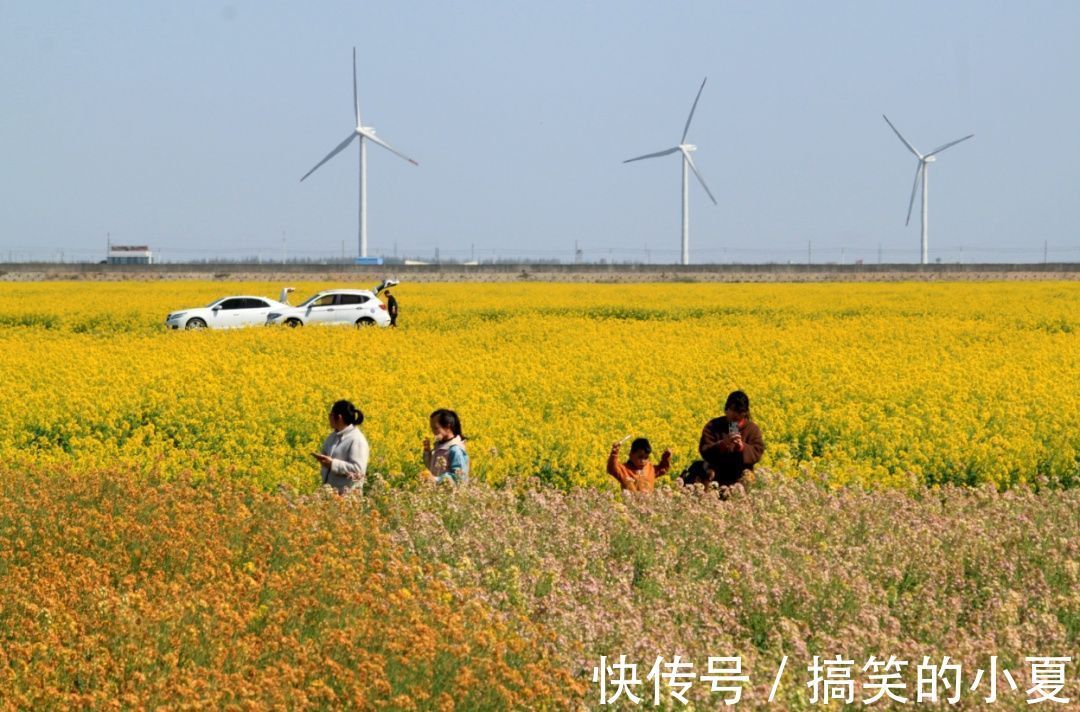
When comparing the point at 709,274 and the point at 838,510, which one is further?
the point at 709,274

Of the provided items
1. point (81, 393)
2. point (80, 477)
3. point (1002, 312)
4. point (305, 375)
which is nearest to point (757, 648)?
point (80, 477)

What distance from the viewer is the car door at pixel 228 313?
4397cm

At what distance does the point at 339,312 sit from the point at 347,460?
1327 inches

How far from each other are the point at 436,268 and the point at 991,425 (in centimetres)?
7076

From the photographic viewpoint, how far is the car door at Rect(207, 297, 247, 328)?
144ft

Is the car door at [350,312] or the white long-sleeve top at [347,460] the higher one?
the white long-sleeve top at [347,460]

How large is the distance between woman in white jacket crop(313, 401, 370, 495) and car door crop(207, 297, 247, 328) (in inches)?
1269

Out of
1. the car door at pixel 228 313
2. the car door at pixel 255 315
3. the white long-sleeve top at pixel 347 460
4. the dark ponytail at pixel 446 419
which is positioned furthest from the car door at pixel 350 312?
the dark ponytail at pixel 446 419

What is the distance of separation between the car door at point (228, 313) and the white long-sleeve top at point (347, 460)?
32224 millimetres

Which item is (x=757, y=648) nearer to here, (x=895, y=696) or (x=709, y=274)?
(x=895, y=696)

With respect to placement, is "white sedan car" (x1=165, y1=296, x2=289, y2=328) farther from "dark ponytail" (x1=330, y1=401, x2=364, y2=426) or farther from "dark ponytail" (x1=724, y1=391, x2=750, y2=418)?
"dark ponytail" (x1=724, y1=391, x2=750, y2=418)

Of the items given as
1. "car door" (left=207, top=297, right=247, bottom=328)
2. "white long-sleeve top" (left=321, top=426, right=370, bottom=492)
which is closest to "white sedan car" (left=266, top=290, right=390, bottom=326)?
"car door" (left=207, top=297, right=247, bottom=328)

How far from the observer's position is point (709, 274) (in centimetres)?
8925

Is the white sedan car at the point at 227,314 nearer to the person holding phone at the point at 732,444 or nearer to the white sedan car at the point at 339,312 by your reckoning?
the white sedan car at the point at 339,312
